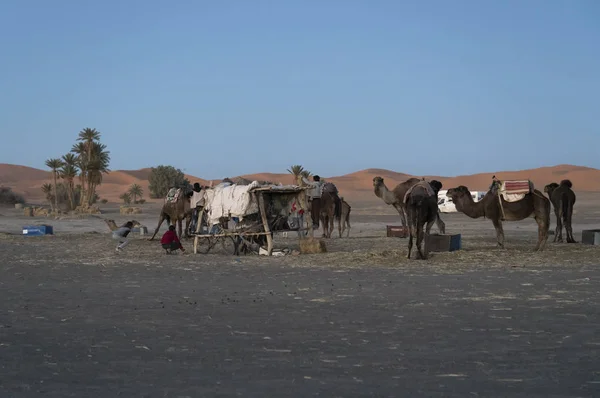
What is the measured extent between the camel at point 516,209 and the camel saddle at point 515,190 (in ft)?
0.35

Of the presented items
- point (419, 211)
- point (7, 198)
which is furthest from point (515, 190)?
point (7, 198)

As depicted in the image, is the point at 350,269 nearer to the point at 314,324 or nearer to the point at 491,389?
the point at 314,324

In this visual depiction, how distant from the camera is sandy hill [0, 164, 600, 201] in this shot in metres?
129

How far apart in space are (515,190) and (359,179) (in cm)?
13560

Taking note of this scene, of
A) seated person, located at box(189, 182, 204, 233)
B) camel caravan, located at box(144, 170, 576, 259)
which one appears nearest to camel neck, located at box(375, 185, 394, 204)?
camel caravan, located at box(144, 170, 576, 259)

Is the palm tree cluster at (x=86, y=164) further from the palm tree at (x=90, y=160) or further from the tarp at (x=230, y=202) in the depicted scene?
the tarp at (x=230, y=202)

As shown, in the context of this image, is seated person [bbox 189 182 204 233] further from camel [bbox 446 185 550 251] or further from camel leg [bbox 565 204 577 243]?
camel leg [bbox 565 204 577 243]

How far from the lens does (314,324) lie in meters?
9.67

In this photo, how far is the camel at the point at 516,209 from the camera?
805 inches

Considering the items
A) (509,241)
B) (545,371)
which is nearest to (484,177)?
(509,241)

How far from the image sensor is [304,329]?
9.33 metres

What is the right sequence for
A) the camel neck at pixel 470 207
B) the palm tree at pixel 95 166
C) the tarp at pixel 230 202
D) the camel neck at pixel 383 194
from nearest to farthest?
the tarp at pixel 230 202 < the camel neck at pixel 470 207 < the camel neck at pixel 383 194 < the palm tree at pixel 95 166

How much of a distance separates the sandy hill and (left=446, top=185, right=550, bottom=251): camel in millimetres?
87339

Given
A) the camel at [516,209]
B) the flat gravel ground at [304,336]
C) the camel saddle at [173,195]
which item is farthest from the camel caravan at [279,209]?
the flat gravel ground at [304,336]
